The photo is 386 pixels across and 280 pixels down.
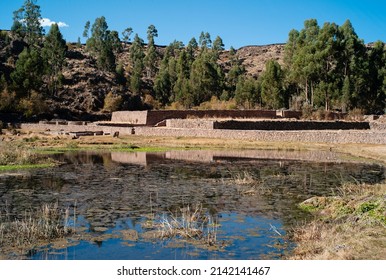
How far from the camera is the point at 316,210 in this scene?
16422mm

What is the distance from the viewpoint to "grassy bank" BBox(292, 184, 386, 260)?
10797 mm

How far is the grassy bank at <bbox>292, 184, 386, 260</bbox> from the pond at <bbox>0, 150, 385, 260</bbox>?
592 mm

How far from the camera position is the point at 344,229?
42.8 ft

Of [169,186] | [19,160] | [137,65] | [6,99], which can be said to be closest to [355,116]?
[169,186]

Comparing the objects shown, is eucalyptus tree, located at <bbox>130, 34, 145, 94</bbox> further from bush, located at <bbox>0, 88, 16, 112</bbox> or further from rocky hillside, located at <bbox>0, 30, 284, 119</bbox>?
bush, located at <bbox>0, 88, 16, 112</bbox>

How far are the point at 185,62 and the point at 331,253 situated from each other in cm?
8721

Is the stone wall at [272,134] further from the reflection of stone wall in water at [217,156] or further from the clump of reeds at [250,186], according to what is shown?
the clump of reeds at [250,186]

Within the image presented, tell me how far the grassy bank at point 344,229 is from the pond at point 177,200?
0.59 meters

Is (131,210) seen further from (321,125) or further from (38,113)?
(38,113)

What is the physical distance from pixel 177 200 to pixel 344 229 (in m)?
7.26

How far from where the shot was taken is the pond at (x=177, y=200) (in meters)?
12.3

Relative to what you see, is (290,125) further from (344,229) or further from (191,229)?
(191,229)

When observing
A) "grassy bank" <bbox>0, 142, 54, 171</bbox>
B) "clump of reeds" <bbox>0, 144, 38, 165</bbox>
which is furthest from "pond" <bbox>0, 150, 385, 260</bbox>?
"clump of reeds" <bbox>0, 144, 38, 165</bbox>
